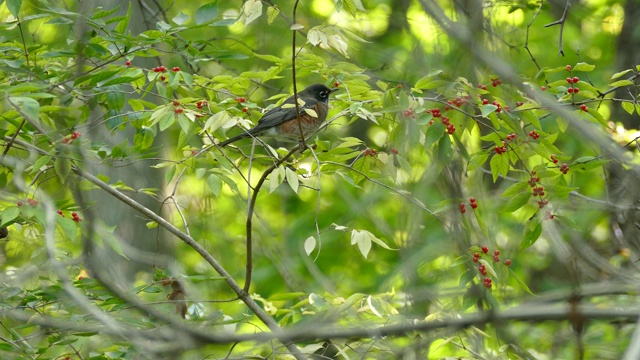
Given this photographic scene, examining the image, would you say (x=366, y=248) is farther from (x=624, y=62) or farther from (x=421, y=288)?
(x=624, y=62)

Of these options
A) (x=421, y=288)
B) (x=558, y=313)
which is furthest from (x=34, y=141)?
(x=558, y=313)

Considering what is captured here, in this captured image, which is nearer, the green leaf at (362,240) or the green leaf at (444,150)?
the green leaf at (444,150)

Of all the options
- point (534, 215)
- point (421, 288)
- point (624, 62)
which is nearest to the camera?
point (421, 288)

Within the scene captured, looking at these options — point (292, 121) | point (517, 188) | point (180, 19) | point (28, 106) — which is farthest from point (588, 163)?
point (292, 121)

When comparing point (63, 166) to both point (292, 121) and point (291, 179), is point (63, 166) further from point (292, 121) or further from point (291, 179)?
point (292, 121)

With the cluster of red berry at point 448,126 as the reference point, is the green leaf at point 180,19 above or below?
above

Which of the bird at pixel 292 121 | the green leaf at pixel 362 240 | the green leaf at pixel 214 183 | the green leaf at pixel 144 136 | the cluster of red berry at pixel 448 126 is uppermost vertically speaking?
the cluster of red berry at pixel 448 126

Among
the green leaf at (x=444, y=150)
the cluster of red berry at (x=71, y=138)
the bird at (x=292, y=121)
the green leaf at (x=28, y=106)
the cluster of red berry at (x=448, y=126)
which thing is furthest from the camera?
the bird at (x=292, y=121)

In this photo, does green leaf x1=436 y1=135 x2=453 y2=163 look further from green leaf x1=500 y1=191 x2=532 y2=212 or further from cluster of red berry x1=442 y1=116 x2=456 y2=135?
green leaf x1=500 y1=191 x2=532 y2=212

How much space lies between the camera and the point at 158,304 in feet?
11.5

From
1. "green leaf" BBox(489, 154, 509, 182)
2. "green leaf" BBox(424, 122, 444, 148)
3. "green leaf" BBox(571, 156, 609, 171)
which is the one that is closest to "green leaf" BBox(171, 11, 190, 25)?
"green leaf" BBox(424, 122, 444, 148)

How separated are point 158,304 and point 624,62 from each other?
13.6ft

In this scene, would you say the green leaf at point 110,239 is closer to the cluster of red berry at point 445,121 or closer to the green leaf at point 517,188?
the cluster of red berry at point 445,121

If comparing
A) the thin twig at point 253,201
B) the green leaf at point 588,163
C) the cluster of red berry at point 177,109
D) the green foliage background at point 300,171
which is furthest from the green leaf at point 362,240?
the green leaf at point 588,163
